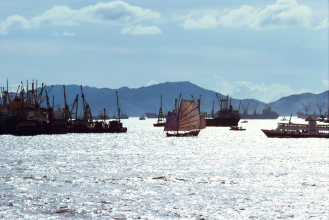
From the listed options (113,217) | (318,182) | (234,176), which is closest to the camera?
(113,217)

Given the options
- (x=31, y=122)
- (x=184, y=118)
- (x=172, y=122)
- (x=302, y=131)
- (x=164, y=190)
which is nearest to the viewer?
(x=164, y=190)


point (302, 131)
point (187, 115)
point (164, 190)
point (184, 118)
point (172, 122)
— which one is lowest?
point (164, 190)

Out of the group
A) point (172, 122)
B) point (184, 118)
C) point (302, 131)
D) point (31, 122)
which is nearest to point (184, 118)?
point (184, 118)

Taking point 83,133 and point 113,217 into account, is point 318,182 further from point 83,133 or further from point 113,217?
point 83,133

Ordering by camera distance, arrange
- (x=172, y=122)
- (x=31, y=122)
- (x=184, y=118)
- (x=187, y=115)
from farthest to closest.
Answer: (x=31, y=122), (x=172, y=122), (x=184, y=118), (x=187, y=115)

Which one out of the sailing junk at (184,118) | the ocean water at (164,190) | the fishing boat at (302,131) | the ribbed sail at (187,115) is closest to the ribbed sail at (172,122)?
the sailing junk at (184,118)

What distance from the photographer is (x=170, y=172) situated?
54.2m

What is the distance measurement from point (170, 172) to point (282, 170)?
1637cm

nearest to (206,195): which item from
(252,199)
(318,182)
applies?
(252,199)

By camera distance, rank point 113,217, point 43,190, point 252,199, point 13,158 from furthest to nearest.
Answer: point 13,158, point 43,190, point 252,199, point 113,217

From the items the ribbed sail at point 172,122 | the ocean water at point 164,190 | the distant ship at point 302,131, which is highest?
the ribbed sail at point 172,122

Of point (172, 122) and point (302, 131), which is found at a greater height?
point (172, 122)

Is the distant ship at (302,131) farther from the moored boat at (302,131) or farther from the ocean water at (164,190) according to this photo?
the ocean water at (164,190)

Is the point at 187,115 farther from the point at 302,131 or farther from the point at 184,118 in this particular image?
the point at 302,131
